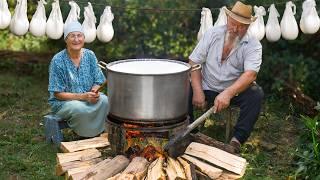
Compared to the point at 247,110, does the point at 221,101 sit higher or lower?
higher

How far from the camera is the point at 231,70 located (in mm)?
5004

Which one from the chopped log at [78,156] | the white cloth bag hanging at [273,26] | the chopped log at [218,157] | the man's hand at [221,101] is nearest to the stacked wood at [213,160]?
the chopped log at [218,157]

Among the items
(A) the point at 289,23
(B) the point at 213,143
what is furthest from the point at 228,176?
(A) the point at 289,23

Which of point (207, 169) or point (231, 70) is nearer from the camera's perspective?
point (207, 169)

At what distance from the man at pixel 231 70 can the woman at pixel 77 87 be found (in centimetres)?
94

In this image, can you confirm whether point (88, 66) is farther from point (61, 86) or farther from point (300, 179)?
point (300, 179)

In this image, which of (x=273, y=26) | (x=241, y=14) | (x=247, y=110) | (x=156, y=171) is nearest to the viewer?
(x=156, y=171)

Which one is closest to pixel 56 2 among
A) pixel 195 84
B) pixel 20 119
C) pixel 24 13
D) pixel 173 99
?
pixel 24 13

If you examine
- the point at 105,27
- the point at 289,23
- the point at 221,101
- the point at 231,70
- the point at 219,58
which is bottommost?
the point at 221,101

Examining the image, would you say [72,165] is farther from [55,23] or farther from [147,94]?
[55,23]

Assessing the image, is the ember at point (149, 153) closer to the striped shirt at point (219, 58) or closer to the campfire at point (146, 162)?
the campfire at point (146, 162)

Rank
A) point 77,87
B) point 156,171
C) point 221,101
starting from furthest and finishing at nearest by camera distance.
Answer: point 77,87
point 221,101
point 156,171

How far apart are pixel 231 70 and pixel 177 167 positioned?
1534 mm

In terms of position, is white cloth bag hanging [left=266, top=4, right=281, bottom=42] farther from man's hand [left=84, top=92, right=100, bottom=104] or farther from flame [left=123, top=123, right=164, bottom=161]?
flame [left=123, top=123, right=164, bottom=161]
